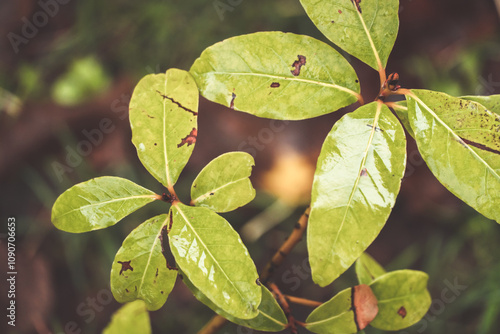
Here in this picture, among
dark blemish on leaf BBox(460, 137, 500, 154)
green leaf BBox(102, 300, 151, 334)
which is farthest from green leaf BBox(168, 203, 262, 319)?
green leaf BBox(102, 300, 151, 334)

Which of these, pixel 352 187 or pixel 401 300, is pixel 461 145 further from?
pixel 401 300

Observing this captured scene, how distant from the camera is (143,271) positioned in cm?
73

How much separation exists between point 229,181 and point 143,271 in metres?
0.23

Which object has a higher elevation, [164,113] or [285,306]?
[164,113]

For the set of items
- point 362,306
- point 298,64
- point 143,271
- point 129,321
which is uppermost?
point 298,64

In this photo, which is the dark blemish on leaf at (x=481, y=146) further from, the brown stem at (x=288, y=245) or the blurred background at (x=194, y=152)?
the blurred background at (x=194, y=152)

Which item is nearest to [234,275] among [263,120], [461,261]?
[263,120]

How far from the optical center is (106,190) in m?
0.74

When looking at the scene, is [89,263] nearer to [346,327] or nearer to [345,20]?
[346,327]

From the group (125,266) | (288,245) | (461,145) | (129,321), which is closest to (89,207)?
(125,266)

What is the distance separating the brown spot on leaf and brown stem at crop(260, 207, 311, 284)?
6.1 inches

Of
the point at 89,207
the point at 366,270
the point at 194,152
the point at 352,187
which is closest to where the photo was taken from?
the point at 352,187

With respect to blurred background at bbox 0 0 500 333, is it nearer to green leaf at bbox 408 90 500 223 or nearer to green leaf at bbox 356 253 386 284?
green leaf at bbox 356 253 386 284

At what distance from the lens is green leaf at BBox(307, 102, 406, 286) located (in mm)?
605
